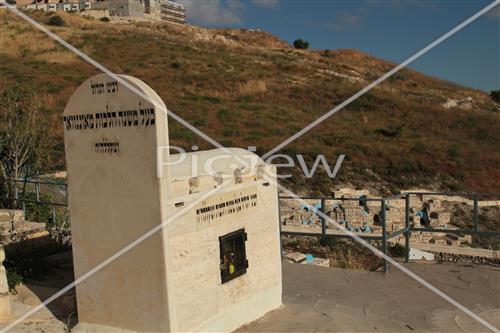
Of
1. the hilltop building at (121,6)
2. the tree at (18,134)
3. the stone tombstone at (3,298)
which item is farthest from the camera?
the hilltop building at (121,6)

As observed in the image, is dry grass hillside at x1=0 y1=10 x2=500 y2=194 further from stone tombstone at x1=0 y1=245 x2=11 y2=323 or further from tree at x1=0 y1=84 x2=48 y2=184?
stone tombstone at x1=0 y1=245 x2=11 y2=323

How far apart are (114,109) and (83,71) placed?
39042 mm

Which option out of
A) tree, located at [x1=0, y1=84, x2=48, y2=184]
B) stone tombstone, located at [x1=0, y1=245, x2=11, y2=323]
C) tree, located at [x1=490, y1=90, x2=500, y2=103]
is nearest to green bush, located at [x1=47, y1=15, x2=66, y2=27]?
tree, located at [x1=0, y1=84, x2=48, y2=184]

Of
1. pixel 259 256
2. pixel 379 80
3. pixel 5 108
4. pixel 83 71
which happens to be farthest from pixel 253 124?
pixel 259 256

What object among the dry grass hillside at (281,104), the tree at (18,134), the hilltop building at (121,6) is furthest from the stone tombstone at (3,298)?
the hilltop building at (121,6)

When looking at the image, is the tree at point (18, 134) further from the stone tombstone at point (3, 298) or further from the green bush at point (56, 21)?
the green bush at point (56, 21)

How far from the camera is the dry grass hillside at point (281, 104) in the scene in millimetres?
28519

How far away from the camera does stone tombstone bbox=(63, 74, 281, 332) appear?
5133mm

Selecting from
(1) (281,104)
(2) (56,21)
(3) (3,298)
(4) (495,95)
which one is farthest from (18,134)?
(4) (495,95)

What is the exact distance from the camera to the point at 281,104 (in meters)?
40.1

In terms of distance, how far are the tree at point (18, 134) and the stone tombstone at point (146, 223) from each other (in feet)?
28.5

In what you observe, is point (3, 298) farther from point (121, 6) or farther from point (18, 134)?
point (121, 6)

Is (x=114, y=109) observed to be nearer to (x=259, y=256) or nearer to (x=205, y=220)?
(x=205, y=220)

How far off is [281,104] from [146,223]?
116 feet
